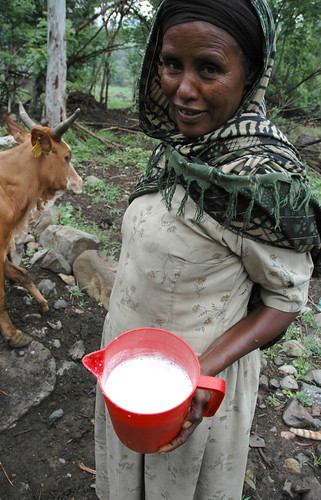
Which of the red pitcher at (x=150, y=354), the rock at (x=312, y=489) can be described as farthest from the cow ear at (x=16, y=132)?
the rock at (x=312, y=489)

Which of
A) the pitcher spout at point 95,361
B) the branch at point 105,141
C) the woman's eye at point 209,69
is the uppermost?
the woman's eye at point 209,69

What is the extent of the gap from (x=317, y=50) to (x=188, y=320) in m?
10.4

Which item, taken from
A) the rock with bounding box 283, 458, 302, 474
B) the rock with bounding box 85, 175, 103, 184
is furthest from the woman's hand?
the rock with bounding box 85, 175, 103, 184

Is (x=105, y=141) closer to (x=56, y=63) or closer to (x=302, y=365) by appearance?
(x=56, y=63)

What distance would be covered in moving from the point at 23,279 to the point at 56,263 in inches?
20.8

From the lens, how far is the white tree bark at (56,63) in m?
6.69

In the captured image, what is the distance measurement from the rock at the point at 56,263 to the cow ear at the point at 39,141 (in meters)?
1.18

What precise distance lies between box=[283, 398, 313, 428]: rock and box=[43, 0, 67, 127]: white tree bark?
6.58 meters

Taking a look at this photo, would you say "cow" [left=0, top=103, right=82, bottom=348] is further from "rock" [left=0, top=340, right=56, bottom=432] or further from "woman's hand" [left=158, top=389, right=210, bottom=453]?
"woman's hand" [left=158, top=389, right=210, bottom=453]

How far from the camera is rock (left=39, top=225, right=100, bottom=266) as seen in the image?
412 centimetres

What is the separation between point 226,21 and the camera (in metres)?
1.02

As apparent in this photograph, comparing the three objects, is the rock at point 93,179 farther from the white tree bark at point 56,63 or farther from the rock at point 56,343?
the rock at point 56,343

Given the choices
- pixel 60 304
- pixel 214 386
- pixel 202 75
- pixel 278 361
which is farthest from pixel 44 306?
pixel 202 75

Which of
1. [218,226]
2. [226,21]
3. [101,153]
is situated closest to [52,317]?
[218,226]
